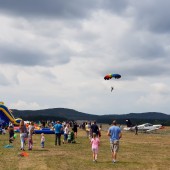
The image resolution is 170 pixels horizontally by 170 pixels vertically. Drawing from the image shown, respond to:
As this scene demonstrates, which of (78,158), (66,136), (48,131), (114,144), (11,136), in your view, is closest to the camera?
(114,144)

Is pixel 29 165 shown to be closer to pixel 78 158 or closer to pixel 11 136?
pixel 78 158

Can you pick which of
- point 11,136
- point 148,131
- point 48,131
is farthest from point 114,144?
point 148,131

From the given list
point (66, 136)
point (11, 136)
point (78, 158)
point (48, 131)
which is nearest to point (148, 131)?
point (48, 131)

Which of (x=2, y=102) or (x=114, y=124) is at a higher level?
(x=2, y=102)

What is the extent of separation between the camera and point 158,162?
20766 mm

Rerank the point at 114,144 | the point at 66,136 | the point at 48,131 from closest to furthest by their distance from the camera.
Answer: the point at 114,144 < the point at 66,136 < the point at 48,131

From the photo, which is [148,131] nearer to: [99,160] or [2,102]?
[2,102]

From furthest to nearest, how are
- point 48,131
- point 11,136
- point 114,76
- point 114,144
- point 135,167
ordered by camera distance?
point 48,131
point 114,76
point 11,136
point 114,144
point 135,167

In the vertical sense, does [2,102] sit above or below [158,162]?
above

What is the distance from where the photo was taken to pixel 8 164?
18984mm

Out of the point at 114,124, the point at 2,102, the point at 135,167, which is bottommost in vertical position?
the point at 135,167

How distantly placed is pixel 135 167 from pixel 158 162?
2.62 metres

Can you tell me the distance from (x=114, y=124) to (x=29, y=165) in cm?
487

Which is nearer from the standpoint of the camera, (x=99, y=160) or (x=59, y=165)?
(x=59, y=165)
